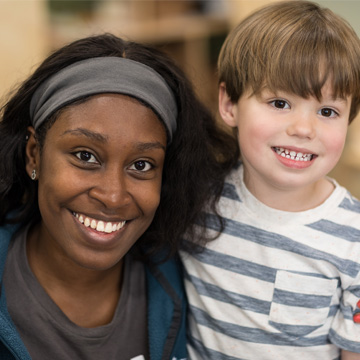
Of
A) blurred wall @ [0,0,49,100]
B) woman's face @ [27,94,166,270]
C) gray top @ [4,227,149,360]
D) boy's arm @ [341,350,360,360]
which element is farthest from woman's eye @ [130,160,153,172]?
blurred wall @ [0,0,49,100]

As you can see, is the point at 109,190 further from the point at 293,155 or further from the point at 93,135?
the point at 293,155

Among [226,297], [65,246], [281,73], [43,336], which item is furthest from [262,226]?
[43,336]

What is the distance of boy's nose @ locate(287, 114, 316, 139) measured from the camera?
1.23 meters

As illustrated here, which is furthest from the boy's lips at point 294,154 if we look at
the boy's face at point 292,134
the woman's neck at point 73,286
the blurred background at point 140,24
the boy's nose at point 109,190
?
the blurred background at point 140,24

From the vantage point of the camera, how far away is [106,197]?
119 cm

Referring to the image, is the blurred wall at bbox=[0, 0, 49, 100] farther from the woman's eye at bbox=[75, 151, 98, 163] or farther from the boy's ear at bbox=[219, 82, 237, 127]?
the woman's eye at bbox=[75, 151, 98, 163]

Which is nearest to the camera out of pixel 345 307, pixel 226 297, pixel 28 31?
pixel 345 307

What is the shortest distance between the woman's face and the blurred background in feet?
8.29

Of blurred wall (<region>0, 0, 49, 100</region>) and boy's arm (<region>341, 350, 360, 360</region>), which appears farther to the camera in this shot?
blurred wall (<region>0, 0, 49, 100</region>)

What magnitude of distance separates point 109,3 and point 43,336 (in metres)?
3.88

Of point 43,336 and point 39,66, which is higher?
point 39,66

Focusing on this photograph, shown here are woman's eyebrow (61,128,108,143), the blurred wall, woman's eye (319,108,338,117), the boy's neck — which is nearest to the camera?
woman's eyebrow (61,128,108,143)

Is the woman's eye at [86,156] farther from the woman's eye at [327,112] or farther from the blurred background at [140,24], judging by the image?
the blurred background at [140,24]

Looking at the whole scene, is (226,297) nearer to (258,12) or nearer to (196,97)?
(196,97)
